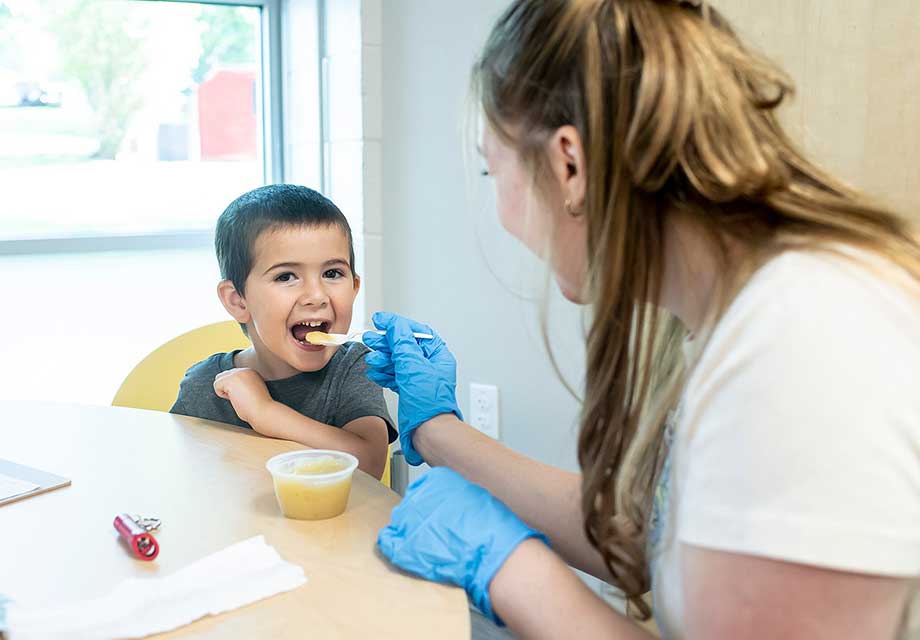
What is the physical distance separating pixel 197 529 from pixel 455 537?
28cm

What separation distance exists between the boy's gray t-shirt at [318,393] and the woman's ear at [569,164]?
0.75 metres

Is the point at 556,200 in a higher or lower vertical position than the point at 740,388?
higher

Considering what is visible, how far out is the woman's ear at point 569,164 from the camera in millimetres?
727

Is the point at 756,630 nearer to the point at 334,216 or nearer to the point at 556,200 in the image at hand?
the point at 556,200

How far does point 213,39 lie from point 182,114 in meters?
0.23

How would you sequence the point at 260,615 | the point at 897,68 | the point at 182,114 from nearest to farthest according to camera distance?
the point at 260,615
the point at 897,68
the point at 182,114

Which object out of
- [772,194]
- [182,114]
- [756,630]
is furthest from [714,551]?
[182,114]

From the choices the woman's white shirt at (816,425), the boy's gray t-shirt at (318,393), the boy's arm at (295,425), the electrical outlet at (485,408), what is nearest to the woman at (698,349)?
the woman's white shirt at (816,425)

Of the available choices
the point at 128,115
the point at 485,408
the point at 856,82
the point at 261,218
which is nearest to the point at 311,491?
the point at 261,218

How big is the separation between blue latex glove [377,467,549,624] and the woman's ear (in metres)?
0.31

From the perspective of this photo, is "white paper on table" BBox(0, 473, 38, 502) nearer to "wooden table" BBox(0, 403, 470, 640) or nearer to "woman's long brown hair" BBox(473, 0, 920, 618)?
"wooden table" BBox(0, 403, 470, 640)

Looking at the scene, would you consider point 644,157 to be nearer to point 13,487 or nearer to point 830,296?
point 830,296

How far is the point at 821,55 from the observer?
1354mm

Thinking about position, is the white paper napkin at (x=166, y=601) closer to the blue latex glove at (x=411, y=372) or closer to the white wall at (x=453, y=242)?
the blue latex glove at (x=411, y=372)
